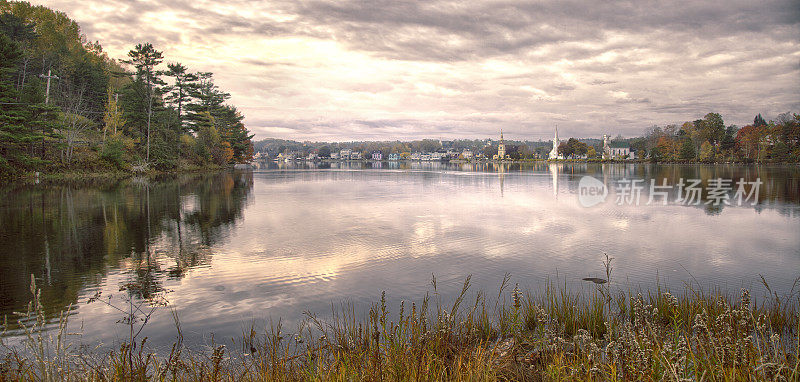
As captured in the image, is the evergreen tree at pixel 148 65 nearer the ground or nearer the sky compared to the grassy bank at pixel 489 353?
nearer the sky

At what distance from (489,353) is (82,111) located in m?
A: 59.5

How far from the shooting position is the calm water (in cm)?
825

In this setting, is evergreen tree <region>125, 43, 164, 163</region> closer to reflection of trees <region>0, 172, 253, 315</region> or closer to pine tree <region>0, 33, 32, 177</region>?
pine tree <region>0, 33, 32, 177</region>

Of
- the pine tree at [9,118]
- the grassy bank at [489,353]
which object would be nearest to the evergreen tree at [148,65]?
the pine tree at [9,118]

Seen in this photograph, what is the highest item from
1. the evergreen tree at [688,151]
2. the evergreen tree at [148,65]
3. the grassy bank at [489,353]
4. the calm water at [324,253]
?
the evergreen tree at [148,65]

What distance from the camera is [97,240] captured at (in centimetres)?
1338

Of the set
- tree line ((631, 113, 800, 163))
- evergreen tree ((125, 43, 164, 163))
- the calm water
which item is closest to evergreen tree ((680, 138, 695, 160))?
tree line ((631, 113, 800, 163))

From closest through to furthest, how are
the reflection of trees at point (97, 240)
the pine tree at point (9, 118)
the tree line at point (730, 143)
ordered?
the reflection of trees at point (97, 240), the pine tree at point (9, 118), the tree line at point (730, 143)

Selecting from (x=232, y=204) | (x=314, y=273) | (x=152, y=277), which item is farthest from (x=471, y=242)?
(x=232, y=204)

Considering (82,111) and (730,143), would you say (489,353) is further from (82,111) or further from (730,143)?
(730,143)

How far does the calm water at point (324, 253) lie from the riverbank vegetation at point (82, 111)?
18161 millimetres

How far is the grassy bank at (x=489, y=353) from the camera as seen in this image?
369 cm

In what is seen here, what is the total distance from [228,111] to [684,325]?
3247 inches

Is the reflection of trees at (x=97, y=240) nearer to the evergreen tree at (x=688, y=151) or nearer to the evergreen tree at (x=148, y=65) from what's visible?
the evergreen tree at (x=148, y=65)
